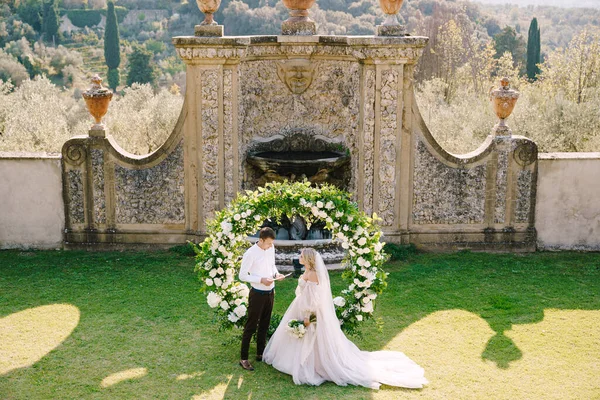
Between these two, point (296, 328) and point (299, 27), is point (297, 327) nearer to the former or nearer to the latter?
point (296, 328)

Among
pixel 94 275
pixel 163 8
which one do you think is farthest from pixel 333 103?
pixel 163 8

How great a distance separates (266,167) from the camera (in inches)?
496

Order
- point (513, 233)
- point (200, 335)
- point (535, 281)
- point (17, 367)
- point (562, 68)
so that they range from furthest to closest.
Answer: point (562, 68) < point (513, 233) < point (535, 281) < point (200, 335) < point (17, 367)

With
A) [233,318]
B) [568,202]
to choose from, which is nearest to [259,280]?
[233,318]

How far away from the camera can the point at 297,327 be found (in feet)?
26.9

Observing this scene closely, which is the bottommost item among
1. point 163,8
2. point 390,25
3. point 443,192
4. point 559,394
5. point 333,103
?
point 559,394

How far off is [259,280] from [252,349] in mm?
1287

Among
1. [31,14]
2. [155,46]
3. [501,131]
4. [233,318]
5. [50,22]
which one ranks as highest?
[31,14]

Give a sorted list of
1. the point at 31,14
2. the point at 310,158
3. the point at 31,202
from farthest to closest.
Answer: the point at 31,14 < the point at 31,202 < the point at 310,158

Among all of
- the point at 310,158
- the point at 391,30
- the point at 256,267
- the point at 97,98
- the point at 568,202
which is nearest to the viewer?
the point at 256,267

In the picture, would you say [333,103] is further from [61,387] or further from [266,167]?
[61,387]

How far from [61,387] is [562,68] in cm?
2436

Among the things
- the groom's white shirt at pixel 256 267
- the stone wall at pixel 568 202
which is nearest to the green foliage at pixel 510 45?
the stone wall at pixel 568 202

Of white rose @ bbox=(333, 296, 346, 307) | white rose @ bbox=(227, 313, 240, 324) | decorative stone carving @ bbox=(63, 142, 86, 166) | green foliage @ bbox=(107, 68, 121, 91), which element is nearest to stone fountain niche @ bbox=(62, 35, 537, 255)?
decorative stone carving @ bbox=(63, 142, 86, 166)
